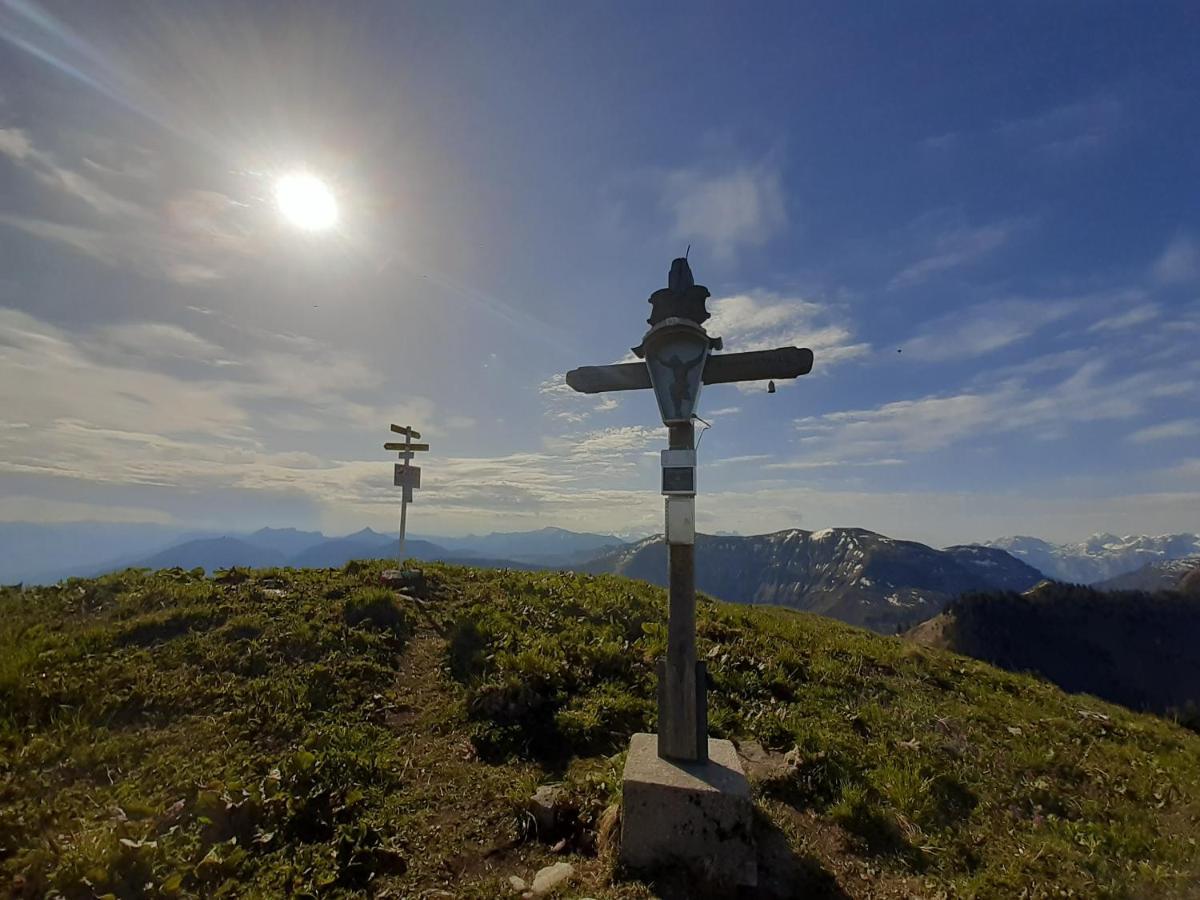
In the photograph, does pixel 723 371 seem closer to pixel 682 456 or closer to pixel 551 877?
pixel 682 456

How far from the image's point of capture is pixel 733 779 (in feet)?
16.7

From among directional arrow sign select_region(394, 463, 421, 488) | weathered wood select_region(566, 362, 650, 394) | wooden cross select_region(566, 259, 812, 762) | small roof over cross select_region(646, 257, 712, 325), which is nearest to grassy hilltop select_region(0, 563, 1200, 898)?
wooden cross select_region(566, 259, 812, 762)

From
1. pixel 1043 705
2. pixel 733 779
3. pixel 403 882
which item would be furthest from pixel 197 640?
pixel 1043 705

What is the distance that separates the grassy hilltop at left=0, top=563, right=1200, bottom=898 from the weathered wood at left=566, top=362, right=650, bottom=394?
462 cm

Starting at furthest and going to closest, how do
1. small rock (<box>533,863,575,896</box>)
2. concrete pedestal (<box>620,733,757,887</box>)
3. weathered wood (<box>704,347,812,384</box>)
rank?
weathered wood (<box>704,347,812,384</box>) → concrete pedestal (<box>620,733,757,887</box>) → small rock (<box>533,863,575,896</box>)

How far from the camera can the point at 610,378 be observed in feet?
21.6

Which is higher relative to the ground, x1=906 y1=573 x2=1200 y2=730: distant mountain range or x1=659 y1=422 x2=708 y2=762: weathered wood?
x1=659 y1=422 x2=708 y2=762: weathered wood

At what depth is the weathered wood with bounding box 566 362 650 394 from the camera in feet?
21.3

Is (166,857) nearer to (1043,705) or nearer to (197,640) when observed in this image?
(197,640)

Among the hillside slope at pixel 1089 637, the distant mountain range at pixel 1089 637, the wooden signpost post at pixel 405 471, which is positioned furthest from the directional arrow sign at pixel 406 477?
the hillside slope at pixel 1089 637

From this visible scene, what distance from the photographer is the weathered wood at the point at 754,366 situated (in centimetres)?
615

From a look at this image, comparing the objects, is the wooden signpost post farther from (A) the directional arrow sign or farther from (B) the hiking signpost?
(B) the hiking signpost

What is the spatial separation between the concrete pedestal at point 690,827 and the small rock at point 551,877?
51cm

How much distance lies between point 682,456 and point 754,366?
1462 mm
